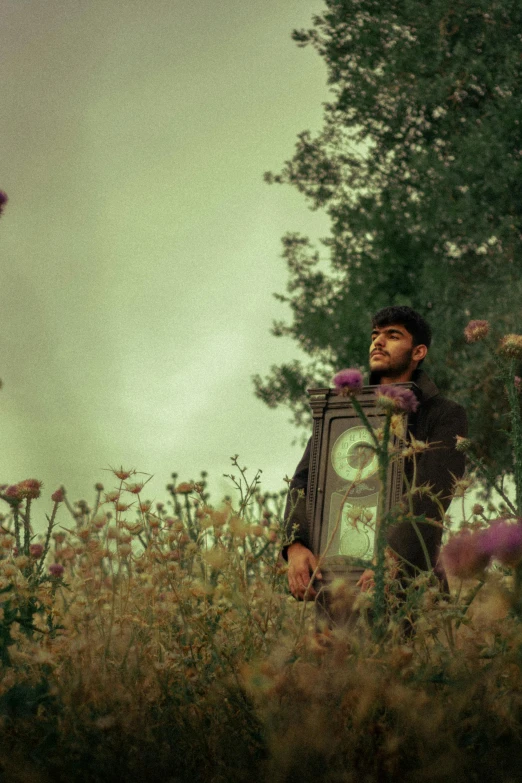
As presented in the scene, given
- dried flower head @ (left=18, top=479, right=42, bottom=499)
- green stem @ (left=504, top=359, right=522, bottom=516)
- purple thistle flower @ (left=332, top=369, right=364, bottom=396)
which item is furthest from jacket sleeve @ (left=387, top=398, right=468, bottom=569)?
dried flower head @ (left=18, top=479, right=42, bottom=499)

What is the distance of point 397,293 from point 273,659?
486 inches

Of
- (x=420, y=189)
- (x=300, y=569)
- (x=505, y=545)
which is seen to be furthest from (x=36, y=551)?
(x=420, y=189)

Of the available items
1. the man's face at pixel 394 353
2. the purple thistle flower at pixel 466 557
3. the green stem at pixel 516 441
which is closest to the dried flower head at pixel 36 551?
the man's face at pixel 394 353

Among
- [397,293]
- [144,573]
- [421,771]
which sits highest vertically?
[397,293]

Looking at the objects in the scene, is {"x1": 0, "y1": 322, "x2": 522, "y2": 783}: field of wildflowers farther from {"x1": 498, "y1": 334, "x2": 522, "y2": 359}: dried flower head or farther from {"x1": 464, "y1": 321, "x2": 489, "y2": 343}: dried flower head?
{"x1": 464, "y1": 321, "x2": 489, "y2": 343}: dried flower head

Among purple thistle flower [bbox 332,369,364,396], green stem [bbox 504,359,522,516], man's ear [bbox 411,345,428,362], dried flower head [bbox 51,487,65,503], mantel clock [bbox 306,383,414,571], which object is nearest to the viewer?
→ purple thistle flower [bbox 332,369,364,396]

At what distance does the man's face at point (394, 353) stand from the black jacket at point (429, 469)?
0.42ft

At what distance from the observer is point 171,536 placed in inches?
160

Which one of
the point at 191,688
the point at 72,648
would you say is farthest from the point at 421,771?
the point at 72,648

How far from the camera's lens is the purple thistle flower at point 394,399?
300 centimetres

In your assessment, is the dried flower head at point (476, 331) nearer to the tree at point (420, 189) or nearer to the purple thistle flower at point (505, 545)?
the purple thistle flower at point (505, 545)

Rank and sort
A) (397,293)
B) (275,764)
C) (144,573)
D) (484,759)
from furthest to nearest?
1. (397,293)
2. (144,573)
3. (484,759)
4. (275,764)

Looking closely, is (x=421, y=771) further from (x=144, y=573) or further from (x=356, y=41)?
(x=356, y=41)

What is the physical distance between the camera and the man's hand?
4352 mm
